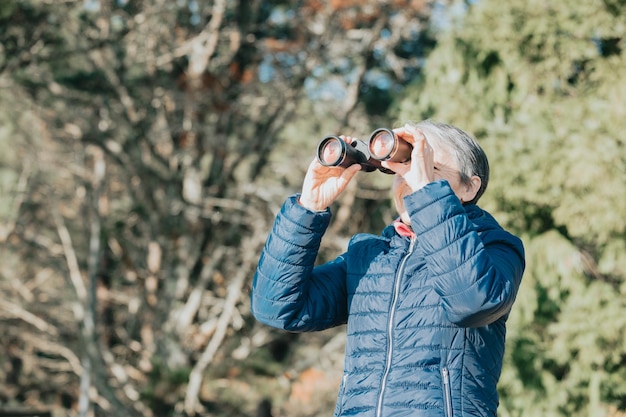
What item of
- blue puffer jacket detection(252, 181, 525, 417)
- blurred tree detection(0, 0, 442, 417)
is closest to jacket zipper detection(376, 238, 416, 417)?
blue puffer jacket detection(252, 181, 525, 417)

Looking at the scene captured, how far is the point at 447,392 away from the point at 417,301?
0.59ft

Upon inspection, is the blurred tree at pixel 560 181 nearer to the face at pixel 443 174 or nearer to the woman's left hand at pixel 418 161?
the face at pixel 443 174

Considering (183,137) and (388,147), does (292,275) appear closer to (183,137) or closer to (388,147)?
(388,147)

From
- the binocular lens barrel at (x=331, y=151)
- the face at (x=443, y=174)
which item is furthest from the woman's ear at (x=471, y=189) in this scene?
the binocular lens barrel at (x=331, y=151)

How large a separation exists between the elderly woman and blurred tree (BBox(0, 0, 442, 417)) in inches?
262

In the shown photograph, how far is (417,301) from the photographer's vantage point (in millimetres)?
1488

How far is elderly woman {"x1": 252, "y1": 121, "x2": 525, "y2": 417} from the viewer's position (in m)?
1.39

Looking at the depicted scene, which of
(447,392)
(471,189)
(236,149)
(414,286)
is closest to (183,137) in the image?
(236,149)

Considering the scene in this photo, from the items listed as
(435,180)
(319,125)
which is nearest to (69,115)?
(319,125)

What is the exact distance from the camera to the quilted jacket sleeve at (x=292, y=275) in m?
1.63

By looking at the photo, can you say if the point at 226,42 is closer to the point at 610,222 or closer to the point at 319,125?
the point at 319,125

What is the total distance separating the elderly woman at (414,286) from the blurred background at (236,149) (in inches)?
179

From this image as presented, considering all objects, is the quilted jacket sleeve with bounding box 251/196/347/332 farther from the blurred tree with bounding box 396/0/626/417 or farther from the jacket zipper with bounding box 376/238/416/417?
the blurred tree with bounding box 396/0/626/417

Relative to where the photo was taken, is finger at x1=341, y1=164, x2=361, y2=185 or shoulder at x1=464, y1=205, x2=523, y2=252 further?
finger at x1=341, y1=164, x2=361, y2=185
